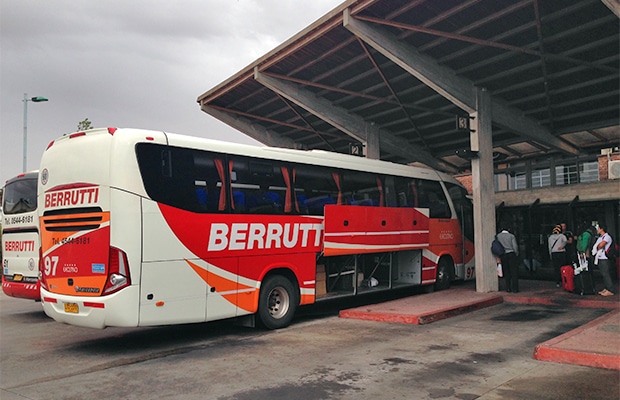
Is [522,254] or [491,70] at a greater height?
Result: [491,70]

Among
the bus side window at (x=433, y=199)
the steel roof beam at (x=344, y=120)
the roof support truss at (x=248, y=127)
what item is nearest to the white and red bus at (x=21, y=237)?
the steel roof beam at (x=344, y=120)

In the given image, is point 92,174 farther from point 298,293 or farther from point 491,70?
point 491,70

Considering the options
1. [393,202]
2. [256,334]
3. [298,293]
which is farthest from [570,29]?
[256,334]

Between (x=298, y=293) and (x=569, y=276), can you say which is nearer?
(x=298, y=293)

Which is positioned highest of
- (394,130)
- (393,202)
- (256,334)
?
(394,130)

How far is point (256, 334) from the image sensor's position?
9.20 meters

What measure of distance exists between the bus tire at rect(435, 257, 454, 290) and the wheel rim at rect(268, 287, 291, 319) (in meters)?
5.98

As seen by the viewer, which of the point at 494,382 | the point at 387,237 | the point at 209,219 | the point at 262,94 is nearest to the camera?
the point at 494,382

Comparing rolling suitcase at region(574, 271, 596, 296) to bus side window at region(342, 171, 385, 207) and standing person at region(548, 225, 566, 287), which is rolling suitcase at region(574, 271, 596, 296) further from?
bus side window at region(342, 171, 385, 207)

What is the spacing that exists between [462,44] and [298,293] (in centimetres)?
730

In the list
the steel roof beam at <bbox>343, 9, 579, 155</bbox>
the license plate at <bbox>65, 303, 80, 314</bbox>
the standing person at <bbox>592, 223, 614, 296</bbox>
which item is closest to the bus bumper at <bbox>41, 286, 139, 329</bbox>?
the license plate at <bbox>65, 303, 80, 314</bbox>

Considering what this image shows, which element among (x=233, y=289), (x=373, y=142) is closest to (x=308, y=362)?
(x=233, y=289)

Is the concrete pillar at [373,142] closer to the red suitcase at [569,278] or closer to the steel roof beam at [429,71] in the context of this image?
the steel roof beam at [429,71]

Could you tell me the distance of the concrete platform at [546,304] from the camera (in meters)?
6.48
